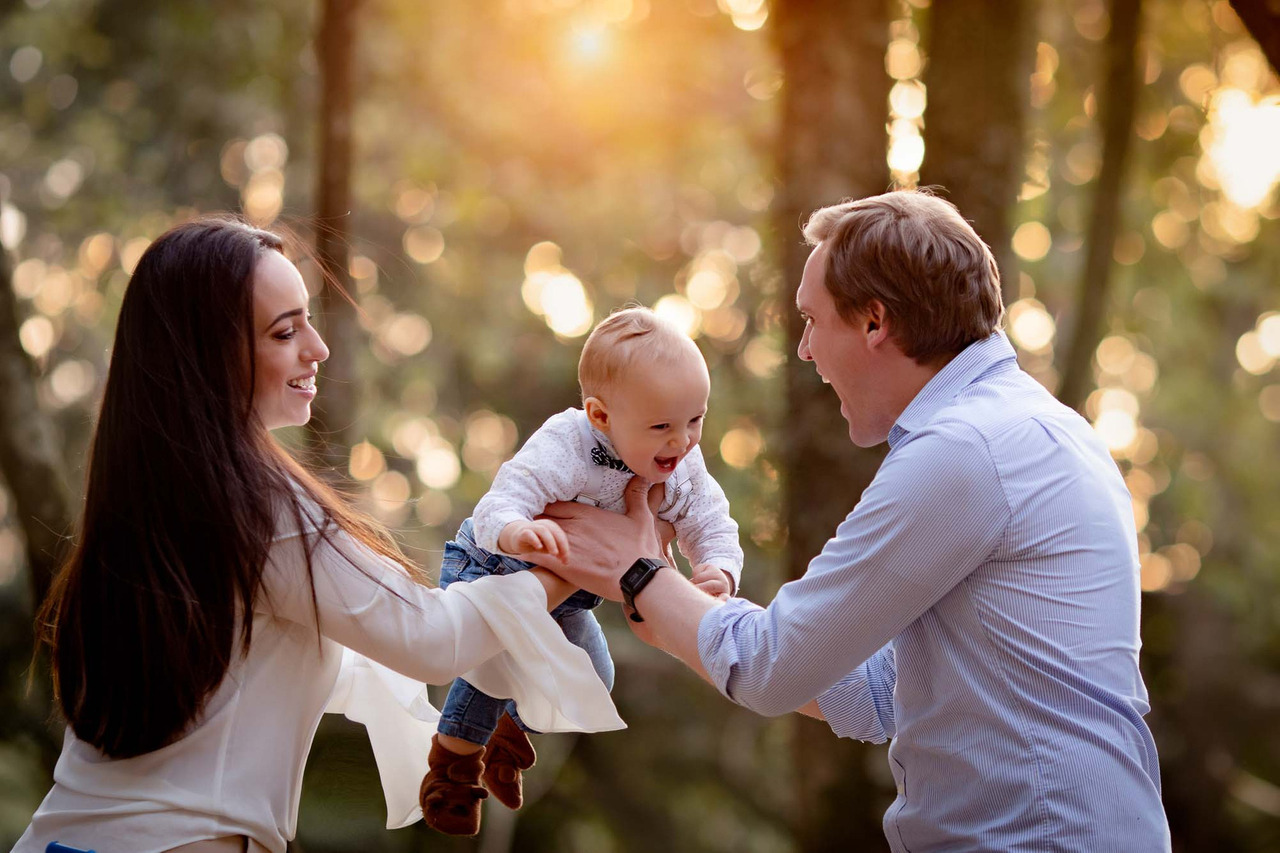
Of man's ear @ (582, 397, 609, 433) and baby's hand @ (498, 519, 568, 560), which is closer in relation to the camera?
baby's hand @ (498, 519, 568, 560)

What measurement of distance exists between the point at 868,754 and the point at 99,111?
908 centimetres

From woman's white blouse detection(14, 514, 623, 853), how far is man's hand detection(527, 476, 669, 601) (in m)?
A: 0.11

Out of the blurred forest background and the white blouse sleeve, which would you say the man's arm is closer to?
the white blouse sleeve

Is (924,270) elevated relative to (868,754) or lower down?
elevated

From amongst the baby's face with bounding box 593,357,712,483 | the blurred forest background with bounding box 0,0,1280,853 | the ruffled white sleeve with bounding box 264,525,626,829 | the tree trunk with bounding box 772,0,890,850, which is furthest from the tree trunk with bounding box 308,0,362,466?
the baby's face with bounding box 593,357,712,483

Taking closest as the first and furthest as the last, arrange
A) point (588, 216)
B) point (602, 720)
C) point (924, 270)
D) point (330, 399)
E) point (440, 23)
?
1. point (924, 270)
2. point (602, 720)
3. point (330, 399)
4. point (440, 23)
5. point (588, 216)

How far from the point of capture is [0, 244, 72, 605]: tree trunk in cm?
575

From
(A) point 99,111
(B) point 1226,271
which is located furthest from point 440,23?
(B) point 1226,271

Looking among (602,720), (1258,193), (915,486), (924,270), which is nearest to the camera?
(915,486)

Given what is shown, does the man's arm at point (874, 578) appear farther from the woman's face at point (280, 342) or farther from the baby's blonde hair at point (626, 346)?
the woman's face at point (280, 342)

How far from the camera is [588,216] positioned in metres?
13.8

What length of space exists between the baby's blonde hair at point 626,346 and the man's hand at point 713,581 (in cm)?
51

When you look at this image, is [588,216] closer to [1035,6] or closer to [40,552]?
[1035,6]

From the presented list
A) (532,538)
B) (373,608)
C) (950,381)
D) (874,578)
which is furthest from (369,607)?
(950,381)
